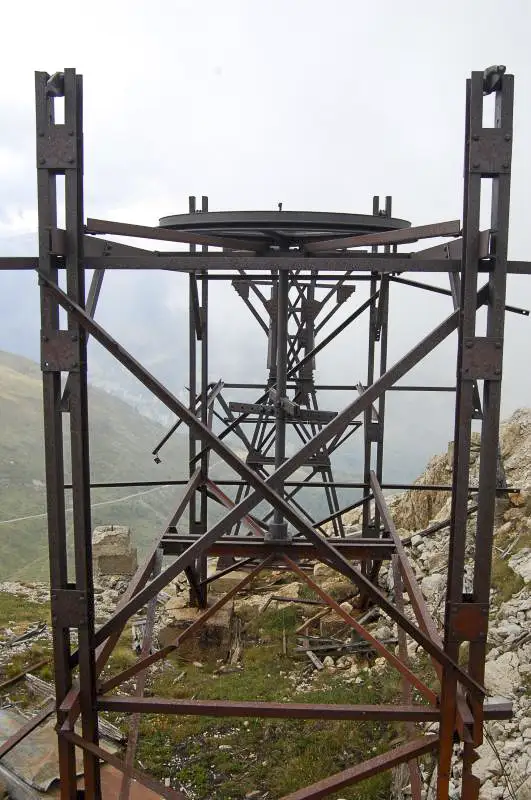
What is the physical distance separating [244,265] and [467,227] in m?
1.48

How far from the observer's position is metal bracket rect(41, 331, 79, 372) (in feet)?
14.5

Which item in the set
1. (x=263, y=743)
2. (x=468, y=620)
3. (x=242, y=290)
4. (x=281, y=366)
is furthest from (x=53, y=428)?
(x=242, y=290)

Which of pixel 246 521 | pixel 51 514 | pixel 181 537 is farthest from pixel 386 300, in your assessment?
pixel 51 514

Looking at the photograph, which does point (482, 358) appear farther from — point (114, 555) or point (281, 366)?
point (114, 555)

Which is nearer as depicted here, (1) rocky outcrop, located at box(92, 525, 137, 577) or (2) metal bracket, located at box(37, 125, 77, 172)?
(2) metal bracket, located at box(37, 125, 77, 172)

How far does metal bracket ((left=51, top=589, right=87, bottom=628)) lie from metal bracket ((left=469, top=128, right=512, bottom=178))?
12.5 feet

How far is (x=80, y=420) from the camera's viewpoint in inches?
179

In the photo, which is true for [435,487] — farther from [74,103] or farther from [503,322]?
[74,103]

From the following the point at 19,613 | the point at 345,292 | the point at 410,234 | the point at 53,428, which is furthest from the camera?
the point at 19,613

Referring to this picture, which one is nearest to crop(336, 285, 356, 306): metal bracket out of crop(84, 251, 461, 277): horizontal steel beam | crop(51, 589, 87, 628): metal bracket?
crop(84, 251, 461, 277): horizontal steel beam

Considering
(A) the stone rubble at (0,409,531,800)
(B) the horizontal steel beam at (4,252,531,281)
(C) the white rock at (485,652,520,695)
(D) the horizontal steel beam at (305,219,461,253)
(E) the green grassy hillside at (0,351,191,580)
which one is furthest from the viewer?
(E) the green grassy hillside at (0,351,191,580)

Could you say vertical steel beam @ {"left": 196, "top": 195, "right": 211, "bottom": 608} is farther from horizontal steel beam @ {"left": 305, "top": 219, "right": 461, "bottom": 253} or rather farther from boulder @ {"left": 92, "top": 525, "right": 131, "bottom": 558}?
boulder @ {"left": 92, "top": 525, "right": 131, "bottom": 558}

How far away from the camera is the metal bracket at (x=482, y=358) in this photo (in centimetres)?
434

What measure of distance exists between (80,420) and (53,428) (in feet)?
0.60
